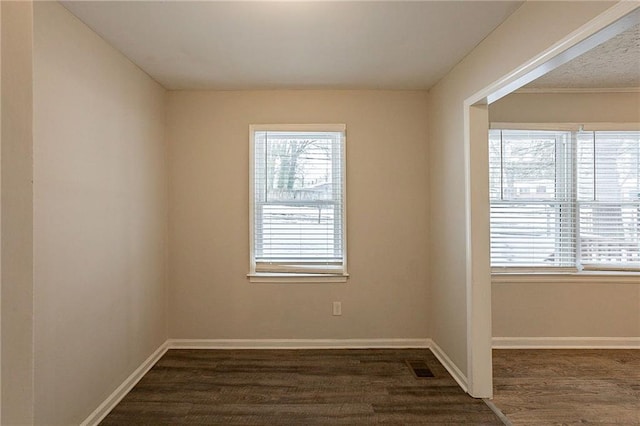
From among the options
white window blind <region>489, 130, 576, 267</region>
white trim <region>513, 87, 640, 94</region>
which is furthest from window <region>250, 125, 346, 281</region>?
white trim <region>513, 87, 640, 94</region>

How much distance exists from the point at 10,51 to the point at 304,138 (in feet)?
11.0

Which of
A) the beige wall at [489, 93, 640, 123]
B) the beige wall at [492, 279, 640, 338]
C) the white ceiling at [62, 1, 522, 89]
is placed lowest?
the beige wall at [492, 279, 640, 338]

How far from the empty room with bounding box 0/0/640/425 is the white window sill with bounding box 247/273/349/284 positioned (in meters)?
0.02

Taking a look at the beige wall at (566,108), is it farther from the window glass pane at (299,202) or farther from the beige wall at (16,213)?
the beige wall at (16,213)

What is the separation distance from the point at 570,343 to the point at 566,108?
92.0 inches

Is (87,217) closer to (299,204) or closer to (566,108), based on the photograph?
(299,204)

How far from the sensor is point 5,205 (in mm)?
655

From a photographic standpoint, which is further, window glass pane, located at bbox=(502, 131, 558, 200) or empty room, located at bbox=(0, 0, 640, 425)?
window glass pane, located at bbox=(502, 131, 558, 200)

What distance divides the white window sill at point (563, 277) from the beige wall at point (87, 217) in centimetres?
336

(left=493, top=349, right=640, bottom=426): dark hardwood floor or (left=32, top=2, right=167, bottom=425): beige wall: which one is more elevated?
(left=32, top=2, right=167, bottom=425): beige wall

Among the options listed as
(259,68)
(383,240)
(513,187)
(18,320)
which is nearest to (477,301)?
(383,240)

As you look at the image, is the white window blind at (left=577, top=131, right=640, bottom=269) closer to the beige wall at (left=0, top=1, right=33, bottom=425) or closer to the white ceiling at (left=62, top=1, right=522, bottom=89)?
the white ceiling at (left=62, top=1, right=522, bottom=89)

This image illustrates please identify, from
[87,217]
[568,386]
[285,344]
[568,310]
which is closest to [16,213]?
[87,217]

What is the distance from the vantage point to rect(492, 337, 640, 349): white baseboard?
3.90 meters
